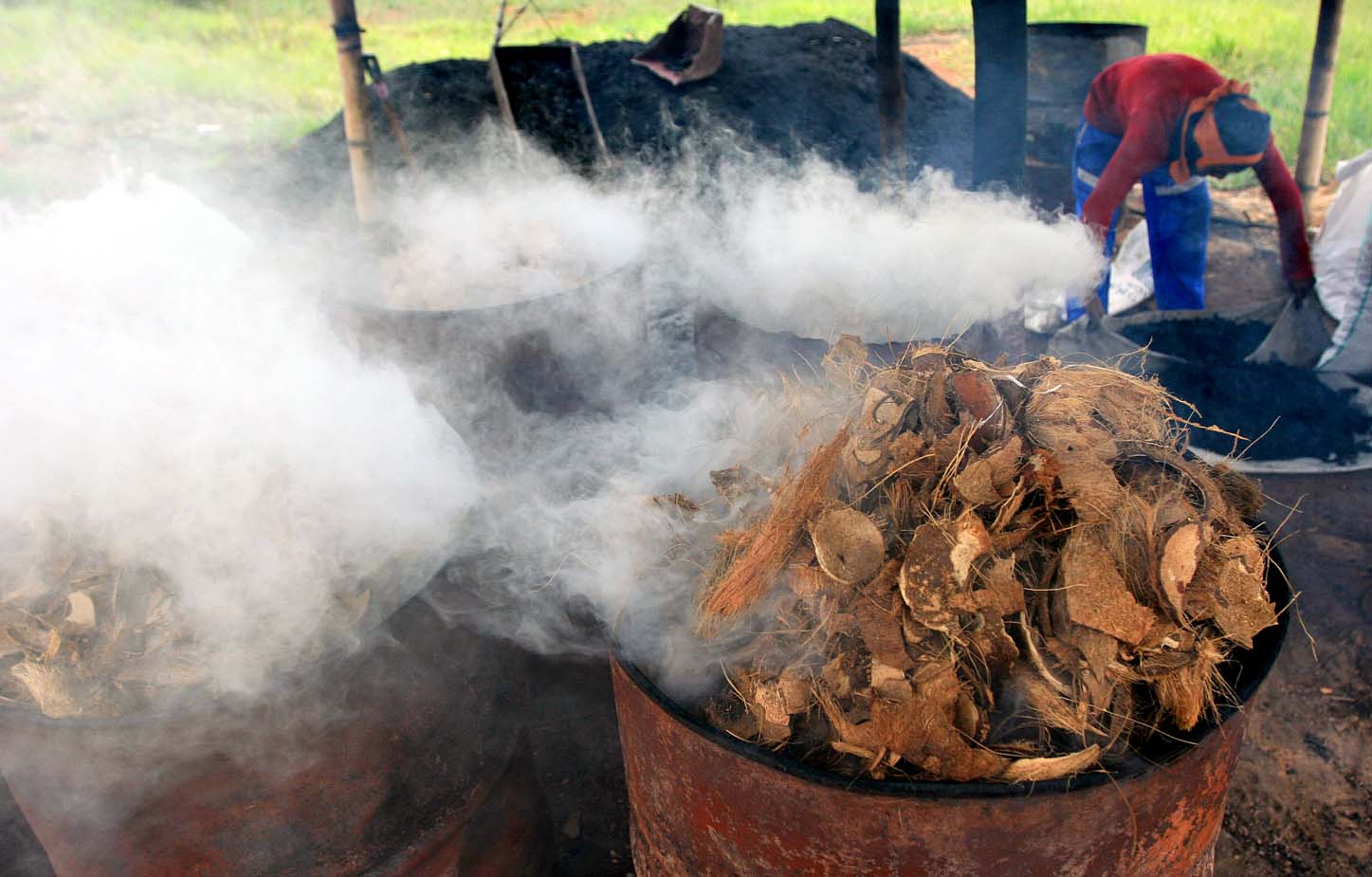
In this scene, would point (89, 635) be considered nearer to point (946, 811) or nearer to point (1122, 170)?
point (946, 811)

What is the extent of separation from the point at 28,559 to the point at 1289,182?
19.9ft

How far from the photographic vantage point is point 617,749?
3.66 meters

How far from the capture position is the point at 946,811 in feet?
5.24

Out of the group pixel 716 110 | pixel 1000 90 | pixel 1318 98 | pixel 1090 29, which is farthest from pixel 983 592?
pixel 1090 29

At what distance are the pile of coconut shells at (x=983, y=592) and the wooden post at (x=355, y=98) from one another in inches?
143

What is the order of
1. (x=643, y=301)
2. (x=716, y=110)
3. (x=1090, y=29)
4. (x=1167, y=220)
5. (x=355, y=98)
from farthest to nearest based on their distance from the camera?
(x=716, y=110) → (x=1090, y=29) → (x=1167, y=220) → (x=355, y=98) → (x=643, y=301)

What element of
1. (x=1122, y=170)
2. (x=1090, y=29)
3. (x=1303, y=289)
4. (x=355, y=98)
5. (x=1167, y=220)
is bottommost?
(x=1303, y=289)

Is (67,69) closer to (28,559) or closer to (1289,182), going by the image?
(28,559)

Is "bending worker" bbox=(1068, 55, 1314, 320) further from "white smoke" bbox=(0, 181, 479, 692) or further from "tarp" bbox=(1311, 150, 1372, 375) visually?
"white smoke" bbox=(0, 181, 479, 692)

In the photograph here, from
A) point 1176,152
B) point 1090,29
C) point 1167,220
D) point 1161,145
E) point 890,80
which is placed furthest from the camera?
point 1090,29

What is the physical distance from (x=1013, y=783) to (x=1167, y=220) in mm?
5332

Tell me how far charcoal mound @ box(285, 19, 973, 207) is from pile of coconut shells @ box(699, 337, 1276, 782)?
20.1 ft

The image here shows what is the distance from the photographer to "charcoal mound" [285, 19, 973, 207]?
7.92 meters

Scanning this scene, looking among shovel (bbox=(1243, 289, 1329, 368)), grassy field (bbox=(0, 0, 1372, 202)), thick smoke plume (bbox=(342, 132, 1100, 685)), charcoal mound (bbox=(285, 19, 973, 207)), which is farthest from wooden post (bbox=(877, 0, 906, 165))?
grassy field (bbox=(0, 0, 1372, 202))
